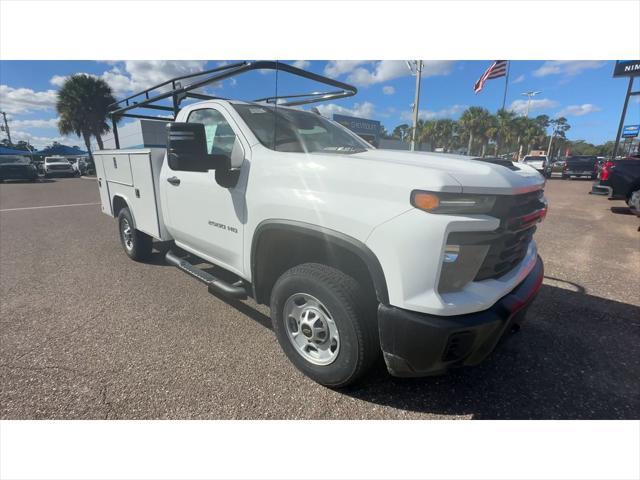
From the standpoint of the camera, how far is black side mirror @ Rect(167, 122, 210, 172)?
220 centimetres

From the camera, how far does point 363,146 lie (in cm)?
322

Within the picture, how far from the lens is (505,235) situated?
1.77 metres

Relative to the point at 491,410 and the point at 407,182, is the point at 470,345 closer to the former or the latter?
the point at 491,410

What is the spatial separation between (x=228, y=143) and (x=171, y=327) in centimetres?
179

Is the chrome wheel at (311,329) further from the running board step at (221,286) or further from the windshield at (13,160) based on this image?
the windshield at (13,160)

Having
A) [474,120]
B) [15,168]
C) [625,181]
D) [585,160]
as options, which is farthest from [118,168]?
[474,120]

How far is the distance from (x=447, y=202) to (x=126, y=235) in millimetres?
4853

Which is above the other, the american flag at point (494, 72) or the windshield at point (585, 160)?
the american flag at point (494, 72)

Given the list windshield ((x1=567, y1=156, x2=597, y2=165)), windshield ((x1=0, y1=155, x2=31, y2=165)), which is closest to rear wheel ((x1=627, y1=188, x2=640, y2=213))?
windshield ((x1=567, y1=156, x2=597, y2=165))

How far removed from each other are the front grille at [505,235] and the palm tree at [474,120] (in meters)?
44.2

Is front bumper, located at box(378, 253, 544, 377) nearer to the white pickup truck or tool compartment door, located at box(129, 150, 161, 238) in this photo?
the white pickup truck

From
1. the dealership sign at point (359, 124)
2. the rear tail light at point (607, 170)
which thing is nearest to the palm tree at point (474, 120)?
the dealership sign at point (359, 124)

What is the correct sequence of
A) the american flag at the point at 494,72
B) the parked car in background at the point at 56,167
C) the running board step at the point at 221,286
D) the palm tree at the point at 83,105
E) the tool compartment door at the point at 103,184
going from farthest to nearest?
the palm tree at the point at 83,105, the parked car in background at the point at 56,167, the american flag at the point at 494,72, the tool compartment door at the point at 103,184, the running board step at the point at 221,286

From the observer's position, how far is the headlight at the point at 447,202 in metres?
1.61
